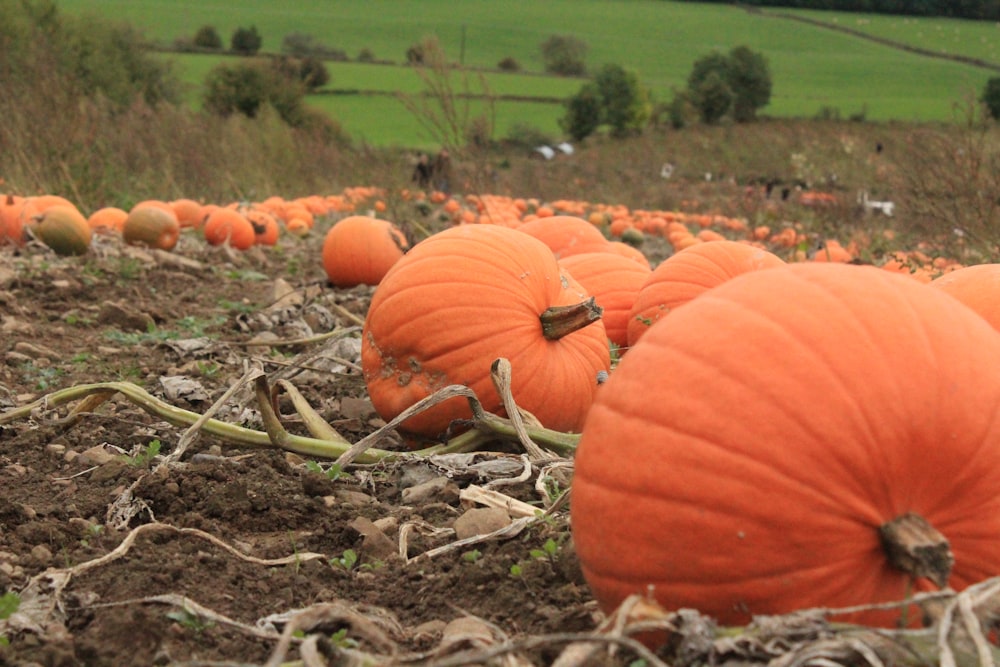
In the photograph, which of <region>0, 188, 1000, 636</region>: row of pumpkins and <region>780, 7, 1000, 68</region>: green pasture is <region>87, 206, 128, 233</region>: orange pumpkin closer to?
<region>0, 188, 1000, 636</region>: row of pumpkins

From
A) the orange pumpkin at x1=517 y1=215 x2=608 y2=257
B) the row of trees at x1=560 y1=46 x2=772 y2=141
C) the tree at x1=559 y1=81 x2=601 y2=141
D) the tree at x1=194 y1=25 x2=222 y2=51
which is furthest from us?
the tree at x1=194 y1=25 x2=222 y2=51

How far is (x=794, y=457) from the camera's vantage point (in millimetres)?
1596

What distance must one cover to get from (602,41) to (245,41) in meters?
20.4

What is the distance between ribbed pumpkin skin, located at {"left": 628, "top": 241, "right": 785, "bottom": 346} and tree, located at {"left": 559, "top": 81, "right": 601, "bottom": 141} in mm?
37478

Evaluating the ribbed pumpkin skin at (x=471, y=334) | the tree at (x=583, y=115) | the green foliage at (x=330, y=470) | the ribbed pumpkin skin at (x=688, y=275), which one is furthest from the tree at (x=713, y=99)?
the green foliage at (x=330, y=470)

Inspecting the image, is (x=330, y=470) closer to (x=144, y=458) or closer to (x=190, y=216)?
(x=144, y=458)

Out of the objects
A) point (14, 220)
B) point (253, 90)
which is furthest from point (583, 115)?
point (14, 220)

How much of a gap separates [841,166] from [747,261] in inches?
636

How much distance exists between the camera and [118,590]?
6.97 ft

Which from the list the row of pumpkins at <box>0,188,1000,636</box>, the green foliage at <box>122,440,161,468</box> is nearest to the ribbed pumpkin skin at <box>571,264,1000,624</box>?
the row of pumpkins at <box>0,188,1000,636</box>

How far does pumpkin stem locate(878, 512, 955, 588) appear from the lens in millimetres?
1490

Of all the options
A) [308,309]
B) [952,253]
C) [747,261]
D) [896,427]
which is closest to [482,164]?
[308,309]

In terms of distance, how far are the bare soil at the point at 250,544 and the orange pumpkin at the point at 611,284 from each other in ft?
3.31

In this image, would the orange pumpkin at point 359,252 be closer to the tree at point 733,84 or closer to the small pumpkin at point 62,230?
the small pumpkin at point 62,230
